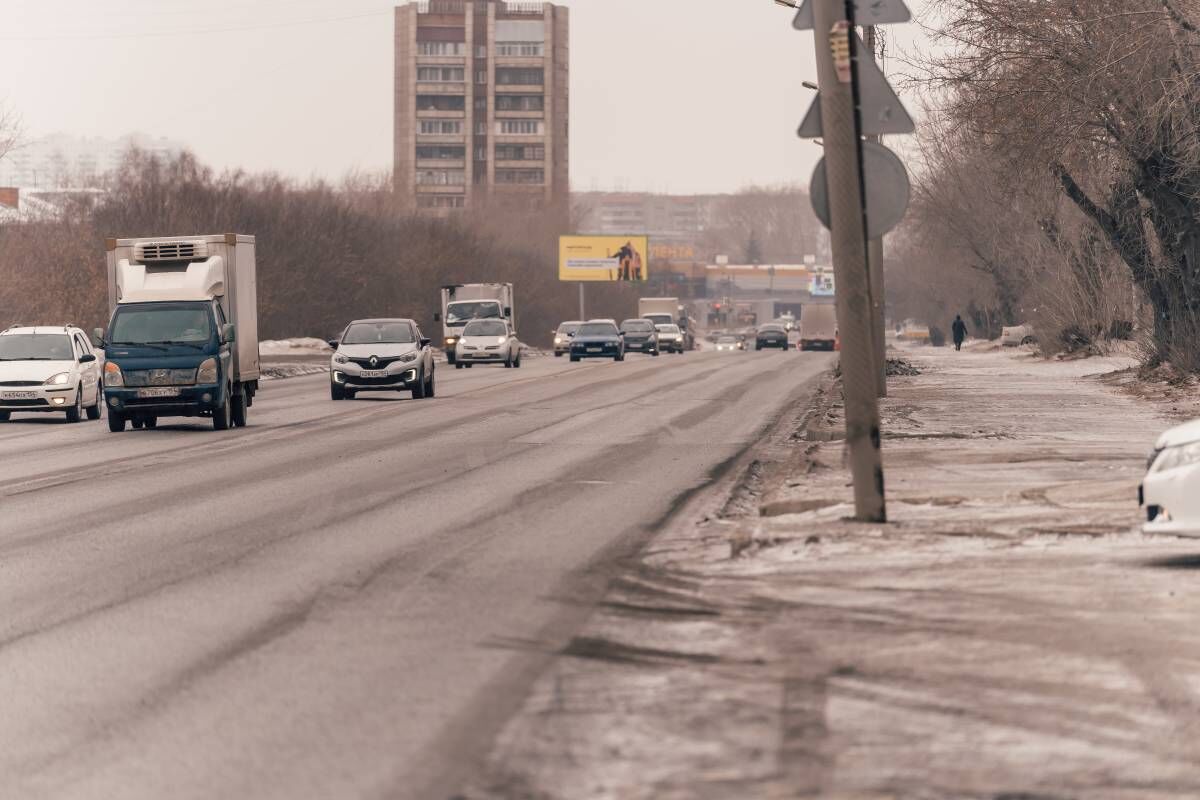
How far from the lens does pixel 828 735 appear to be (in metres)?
6.52

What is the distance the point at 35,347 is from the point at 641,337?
52405 mm

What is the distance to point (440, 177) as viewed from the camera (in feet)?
629

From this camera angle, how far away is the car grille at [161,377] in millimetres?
26734

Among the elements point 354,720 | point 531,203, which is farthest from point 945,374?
point 531,203

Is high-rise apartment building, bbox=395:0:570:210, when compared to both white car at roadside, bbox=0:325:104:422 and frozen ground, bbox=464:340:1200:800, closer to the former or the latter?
white car at roadside, bbox=0:325:104:422

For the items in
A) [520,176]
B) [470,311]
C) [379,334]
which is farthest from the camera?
[520,176]

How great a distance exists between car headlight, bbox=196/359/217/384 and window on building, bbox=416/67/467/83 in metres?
163

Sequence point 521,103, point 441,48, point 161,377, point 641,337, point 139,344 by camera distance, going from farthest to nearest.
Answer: point 521,103
point 441,48
point 641,337
point 139,344
point 161,377

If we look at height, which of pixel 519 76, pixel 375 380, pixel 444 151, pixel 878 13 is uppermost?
pixel 519 76

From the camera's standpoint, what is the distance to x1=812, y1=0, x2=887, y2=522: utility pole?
1232 centimetres

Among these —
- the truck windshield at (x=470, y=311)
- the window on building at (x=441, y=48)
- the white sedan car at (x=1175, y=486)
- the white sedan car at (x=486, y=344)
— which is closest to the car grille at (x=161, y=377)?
the white sedan car at (x=1175, y=486)

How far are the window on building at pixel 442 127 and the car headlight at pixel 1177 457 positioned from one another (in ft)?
595

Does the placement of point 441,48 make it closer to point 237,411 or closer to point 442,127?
point 442,127

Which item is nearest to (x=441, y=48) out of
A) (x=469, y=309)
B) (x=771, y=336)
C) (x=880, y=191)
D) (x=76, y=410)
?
(x=771, y=336)
